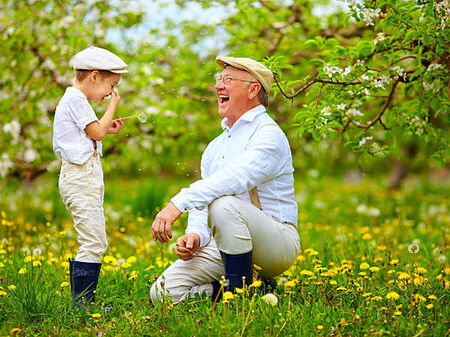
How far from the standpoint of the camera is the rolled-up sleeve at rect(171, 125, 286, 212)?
281cm

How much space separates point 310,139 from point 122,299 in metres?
6.05

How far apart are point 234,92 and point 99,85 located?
0.78 metres

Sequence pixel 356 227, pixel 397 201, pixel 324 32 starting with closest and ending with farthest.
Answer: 1. pixel 324 32
2. pixel 356 227
3. pixel 397 201

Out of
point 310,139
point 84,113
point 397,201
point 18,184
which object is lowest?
point 397,201

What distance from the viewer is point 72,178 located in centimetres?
296

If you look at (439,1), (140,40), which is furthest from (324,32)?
(439,1)

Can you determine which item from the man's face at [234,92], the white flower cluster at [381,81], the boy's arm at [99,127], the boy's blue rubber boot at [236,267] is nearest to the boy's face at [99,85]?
the boy's arm at [99,127]

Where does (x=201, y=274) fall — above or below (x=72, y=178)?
below

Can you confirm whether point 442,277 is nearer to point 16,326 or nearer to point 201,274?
point 201,274

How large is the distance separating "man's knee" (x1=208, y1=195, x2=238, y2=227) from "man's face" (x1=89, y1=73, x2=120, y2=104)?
91 cm

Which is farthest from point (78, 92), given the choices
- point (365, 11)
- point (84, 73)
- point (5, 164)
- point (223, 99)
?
point (5, 164)

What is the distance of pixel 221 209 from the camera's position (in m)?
2.81

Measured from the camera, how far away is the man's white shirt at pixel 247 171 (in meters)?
2.85

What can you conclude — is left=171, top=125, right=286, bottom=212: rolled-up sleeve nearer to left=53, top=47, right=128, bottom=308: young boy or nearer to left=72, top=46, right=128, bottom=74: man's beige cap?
left=53, top=47, right=128, bottom=308: young boy
